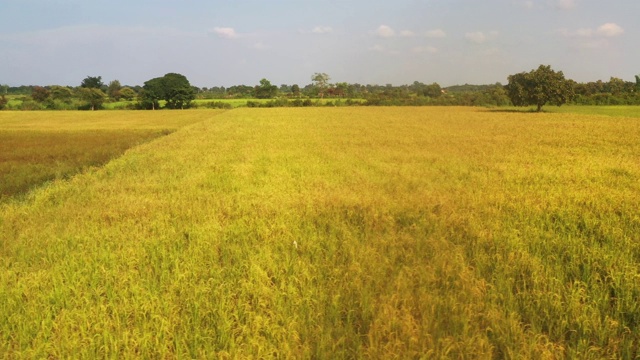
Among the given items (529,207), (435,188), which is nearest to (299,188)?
(435,188)

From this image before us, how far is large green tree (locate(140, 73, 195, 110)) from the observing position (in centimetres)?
8175

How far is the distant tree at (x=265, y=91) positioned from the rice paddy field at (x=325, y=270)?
117890mm

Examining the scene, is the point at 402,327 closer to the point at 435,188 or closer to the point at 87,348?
the point at 87,348

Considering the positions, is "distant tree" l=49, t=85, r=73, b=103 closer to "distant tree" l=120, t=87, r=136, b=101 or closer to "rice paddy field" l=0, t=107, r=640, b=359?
"distant tree" l=120, t=87, r=136, b=101

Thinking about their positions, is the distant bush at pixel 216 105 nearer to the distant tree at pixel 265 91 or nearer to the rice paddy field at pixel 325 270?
the distant tree at pixel 265 91

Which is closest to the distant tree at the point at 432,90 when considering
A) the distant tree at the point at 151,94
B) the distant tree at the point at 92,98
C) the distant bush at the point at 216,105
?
the distant bush at the point at 216,105

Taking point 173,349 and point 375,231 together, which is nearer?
point 173,349

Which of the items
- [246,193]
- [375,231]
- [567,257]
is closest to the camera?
[567,257]

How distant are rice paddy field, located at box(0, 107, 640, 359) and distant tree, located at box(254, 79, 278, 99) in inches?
4641

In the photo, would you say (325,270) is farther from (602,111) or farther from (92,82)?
(92,82)

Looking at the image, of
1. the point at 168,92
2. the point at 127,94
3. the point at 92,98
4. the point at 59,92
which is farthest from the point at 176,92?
the point at 127,94

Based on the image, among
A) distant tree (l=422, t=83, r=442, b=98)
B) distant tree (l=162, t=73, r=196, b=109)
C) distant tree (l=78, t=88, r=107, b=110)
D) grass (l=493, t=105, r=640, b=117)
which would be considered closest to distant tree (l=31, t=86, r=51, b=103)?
distant tree (l=78, t=88, r=107, b=110)

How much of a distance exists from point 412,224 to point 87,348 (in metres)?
4.34

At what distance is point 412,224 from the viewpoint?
5844 millimetres
